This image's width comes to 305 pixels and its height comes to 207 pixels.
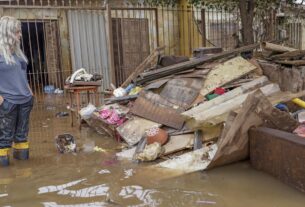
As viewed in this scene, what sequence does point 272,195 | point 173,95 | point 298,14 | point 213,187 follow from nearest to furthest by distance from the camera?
point 272,195, point 213,187, point 173,95, point 298,14

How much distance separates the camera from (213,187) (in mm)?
4305

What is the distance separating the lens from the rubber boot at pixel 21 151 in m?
5.47

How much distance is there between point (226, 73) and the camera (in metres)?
6.55

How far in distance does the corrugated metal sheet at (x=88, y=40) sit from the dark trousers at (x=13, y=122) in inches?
262

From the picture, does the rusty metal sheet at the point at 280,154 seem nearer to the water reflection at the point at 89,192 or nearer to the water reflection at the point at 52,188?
the water reflection at the point at 89,192

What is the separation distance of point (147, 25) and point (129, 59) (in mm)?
1359

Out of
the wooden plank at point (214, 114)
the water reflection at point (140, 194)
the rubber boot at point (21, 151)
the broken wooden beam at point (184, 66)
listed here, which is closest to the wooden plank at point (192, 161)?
the wooden plank at point (214, 114)

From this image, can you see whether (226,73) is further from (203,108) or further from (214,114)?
(214,114)

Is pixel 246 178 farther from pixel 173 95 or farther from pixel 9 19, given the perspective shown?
pixel 9 19

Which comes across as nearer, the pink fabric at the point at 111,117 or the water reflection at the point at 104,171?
the water reflection at the point at 104,171

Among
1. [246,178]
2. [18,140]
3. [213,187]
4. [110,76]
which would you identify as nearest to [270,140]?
[246,178]

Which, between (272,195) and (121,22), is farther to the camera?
(121,22)

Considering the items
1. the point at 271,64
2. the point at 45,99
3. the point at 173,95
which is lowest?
the point at 45,99

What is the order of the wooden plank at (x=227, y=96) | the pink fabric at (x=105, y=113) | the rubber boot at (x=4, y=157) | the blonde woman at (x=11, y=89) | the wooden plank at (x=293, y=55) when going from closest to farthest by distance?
the blonde woman at (x=11, y=89), the rubber boot at (x=4, y=157), the wooden plank at (x=227, y=96), the wooden plank at (x=293, y=55), the pink fabric at (x=105, y=113)
